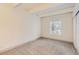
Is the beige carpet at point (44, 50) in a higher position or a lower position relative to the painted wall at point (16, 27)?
lower

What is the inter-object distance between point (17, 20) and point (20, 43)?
104cm

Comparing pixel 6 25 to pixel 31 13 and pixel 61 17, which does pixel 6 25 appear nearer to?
pixel 31 13

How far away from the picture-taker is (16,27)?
329 centimetres

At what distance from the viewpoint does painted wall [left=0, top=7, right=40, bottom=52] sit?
108 inches

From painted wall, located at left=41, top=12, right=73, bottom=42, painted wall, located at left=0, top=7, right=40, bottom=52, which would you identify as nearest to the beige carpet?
painted wall, located at left=0, top=7, right=40, bottom=52

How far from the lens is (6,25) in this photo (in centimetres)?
284

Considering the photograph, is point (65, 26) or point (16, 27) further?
point (65, 26)

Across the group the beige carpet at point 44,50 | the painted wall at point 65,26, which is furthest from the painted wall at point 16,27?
the painted wall at point 65,26

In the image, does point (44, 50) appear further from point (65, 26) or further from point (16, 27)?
point (65, 26)

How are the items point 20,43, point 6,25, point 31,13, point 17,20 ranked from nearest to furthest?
point 6,25, point 17,20, point 20,43, point 31,13

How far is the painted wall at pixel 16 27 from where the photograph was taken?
275 centimetres

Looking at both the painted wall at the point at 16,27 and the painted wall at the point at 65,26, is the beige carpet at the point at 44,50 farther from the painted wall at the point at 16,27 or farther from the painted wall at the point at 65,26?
the painted wall at the point at 65,26

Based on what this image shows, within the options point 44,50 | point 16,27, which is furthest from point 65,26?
point 16,27

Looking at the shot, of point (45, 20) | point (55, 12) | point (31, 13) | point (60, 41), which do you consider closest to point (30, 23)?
point (31, 13)
